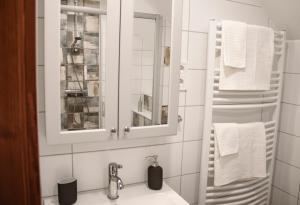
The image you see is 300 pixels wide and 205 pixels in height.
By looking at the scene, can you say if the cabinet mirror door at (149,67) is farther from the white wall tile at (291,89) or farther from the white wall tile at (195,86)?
the white wall tile at (291,89)

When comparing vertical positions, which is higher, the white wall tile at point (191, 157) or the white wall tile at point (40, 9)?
the white wall tile at point (40, 9)

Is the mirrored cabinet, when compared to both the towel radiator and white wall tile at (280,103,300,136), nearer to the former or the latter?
the towel radiator

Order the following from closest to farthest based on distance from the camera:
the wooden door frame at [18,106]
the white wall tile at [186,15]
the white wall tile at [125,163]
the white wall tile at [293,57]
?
1. the wooden door frame at [18,106]
2. the white wall tile at [125,163]
3. the white wall tile at [186,15]
4. the white wall tile at [293,57]

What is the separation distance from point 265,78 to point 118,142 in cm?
91

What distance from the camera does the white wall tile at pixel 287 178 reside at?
1655mm

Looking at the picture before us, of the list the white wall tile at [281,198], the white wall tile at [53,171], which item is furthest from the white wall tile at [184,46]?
the white wall tile at [281,198]

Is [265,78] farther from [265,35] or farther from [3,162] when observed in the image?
[3,162]

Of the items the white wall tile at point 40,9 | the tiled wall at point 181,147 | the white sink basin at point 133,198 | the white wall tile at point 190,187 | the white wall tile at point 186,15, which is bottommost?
the white wall tile at point 190,187

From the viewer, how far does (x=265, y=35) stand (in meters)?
1.45

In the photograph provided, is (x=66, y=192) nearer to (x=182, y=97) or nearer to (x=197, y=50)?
(x=182, y=97)

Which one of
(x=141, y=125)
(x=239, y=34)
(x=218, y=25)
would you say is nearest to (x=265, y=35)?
(x=239, y=34)

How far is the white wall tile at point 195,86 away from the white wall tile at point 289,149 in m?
0.68

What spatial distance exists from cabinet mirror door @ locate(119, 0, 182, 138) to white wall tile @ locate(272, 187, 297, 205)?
3.31ft

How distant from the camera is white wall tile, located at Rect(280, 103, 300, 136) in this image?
1.63m
